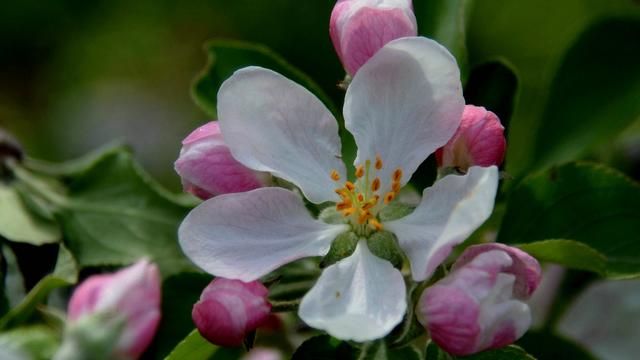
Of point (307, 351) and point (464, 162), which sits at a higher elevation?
point (464, 162)

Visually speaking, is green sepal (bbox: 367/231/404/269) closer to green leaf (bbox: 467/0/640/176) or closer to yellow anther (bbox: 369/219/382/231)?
yellow anther (bbox: 369/219/382/231)

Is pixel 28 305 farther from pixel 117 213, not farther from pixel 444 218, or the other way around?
pixel 444 218

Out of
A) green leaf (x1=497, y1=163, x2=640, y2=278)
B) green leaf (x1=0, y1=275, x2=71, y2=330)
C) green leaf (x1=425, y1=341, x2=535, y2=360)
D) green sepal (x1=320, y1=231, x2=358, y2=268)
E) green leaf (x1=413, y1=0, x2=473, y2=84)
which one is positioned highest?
green leaf (x1=413, y1=0, x2=473, y2=84)

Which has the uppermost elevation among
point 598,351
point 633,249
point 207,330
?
point 207,330

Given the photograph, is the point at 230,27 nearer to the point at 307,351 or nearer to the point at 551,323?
the point at 551,323

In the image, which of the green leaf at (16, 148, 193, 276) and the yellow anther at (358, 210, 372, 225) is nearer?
the yellow anther at (358, 210, 372, 225)

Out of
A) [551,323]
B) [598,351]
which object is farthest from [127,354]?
[598,351]

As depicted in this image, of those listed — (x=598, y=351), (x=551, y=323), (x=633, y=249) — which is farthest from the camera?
(x=598, y=351)

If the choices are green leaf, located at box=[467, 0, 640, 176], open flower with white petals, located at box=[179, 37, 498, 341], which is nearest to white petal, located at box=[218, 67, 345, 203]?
open flower with white petals, located at box=[179, 37, 498, 341]
